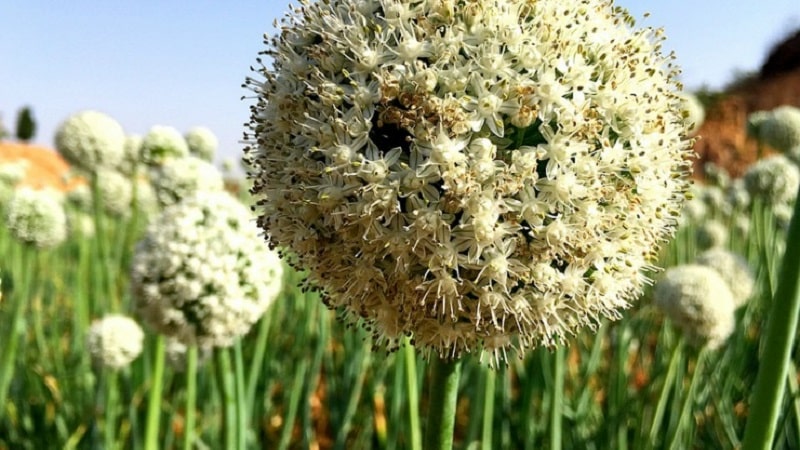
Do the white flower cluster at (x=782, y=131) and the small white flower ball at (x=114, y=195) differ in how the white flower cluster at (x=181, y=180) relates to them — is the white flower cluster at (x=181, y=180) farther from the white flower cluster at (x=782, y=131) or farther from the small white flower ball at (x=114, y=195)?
the white flower cluster at (x=782, y=131)

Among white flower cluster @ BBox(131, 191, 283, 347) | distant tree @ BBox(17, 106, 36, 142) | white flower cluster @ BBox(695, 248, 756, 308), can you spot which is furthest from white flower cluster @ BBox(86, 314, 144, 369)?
distant tree @ BBox(17, 106, 36, 142)

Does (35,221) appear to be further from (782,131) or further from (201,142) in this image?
(782,131)

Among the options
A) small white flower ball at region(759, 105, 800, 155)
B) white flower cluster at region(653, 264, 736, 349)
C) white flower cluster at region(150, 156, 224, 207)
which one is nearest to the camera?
white flower cluster at region(653, 264, 736, 349)

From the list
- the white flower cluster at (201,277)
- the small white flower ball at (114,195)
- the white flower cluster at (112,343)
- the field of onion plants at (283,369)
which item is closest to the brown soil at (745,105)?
the field of onion plants at (283,369)

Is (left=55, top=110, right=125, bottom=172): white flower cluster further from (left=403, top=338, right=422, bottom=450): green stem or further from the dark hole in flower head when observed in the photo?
the dark hole in flower head

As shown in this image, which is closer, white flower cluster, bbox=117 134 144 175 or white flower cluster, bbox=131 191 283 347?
white flower cluster, bbox=131 191 283 347

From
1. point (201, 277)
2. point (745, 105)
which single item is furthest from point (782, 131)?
point (745, 105)
